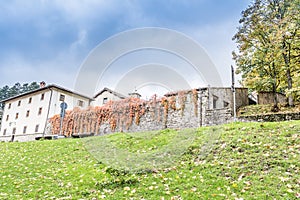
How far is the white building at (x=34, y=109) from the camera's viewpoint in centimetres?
2405

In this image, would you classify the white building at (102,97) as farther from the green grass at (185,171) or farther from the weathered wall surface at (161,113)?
the green grass at (185,171)

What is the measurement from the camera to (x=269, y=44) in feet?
45.4

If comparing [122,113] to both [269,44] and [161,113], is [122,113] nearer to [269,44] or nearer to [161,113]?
[161,113]

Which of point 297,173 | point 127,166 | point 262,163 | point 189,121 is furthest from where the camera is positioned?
point 189,121

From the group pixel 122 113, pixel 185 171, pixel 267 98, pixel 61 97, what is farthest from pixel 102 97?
pixel 185 171

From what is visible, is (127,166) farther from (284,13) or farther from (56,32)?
(284,13)

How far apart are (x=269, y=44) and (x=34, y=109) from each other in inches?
941

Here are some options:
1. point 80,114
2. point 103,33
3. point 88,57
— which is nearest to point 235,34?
point 103,33

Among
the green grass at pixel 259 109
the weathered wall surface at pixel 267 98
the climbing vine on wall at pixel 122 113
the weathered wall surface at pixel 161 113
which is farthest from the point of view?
the weathered wall surface at pixel 267 98

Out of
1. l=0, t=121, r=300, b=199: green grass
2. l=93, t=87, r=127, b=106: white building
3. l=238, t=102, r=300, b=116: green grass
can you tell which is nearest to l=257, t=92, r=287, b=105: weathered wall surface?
l=238, t=102, r=300, b=116: green grass

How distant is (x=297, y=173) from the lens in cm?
418

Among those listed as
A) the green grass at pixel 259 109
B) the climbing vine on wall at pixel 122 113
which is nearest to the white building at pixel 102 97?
the climbing vine on wall at pixel 122 113

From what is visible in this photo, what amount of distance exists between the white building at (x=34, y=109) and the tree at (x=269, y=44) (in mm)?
18297

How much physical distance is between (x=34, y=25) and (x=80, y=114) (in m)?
6.90
